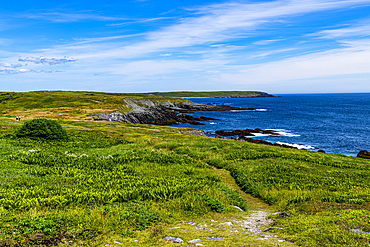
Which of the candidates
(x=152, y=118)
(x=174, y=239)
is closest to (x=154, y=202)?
(x=174, y=239)

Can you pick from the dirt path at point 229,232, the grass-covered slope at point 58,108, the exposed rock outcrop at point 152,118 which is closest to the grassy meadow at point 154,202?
the dirt path at point 229,232

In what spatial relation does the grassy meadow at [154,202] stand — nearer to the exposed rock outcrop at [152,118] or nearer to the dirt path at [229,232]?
the dirt path at [229,232]

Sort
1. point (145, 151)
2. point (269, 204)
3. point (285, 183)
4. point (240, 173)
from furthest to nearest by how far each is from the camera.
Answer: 1. point (145, 151)
2. point (240, 173)
3. point (285, 183)
4. point (269, 204)

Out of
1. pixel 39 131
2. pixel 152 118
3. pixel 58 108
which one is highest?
pixel 58 108

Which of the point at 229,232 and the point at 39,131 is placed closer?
the point at 229,232

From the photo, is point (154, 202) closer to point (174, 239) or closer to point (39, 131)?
point (174, 239)

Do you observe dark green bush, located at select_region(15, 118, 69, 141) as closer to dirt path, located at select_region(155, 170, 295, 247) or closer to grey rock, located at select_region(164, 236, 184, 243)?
dirt path, located at select_region(155, 170, 295, 247)

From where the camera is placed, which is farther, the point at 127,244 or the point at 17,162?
the point at 17,162

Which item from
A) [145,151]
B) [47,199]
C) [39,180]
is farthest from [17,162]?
[145,151]

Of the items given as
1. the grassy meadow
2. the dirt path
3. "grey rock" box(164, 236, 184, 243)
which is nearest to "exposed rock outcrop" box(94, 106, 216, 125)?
the grassy meadow

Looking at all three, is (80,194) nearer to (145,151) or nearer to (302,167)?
(145,151)

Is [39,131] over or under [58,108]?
under

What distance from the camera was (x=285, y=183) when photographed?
14367 millimetres

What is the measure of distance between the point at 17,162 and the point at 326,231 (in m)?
16.8
